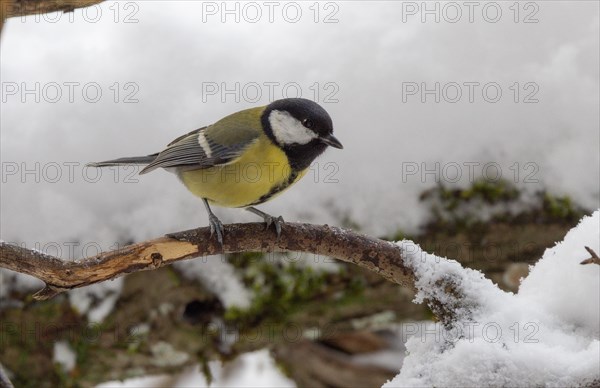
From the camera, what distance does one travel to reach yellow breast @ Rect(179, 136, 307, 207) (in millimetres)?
1978

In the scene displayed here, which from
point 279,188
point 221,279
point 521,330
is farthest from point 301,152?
point 521,330

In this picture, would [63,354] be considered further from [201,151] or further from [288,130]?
[288,130]

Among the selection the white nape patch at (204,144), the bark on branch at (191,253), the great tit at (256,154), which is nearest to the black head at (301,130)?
the great tit at (256,154)

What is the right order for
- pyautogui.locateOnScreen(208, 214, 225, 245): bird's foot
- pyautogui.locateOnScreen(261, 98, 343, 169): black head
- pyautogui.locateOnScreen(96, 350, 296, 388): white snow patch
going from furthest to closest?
1. pyautogui.locateOnScreen(96, 350, 296, 388): white snow patch
2. pyautogui.locateOnScreen(261, 98, 343, 169): black head
3. pyautogui.locateOnScreen(208, 214, 225, 245): bird's foot

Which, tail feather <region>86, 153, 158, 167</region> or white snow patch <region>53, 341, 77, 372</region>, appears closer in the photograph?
tail feather <region>86, 153, 158, 167</region>

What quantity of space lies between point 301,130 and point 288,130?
0.05 metres

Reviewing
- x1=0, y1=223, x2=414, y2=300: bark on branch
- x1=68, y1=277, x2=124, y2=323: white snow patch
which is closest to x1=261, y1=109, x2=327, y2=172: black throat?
x1=0, y1=223, x2=414, y2=300: bark on branch

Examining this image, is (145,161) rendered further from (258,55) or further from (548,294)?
(548,294)

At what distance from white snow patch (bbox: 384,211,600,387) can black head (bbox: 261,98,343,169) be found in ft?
1.85

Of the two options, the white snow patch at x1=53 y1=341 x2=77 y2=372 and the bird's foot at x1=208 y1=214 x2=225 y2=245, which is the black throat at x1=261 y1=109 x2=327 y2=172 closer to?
the bird's foot at x1=208 y1=214 x2=225 y2=245

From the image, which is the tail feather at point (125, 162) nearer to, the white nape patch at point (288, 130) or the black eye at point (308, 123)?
the white nape patch at point (288, 130)

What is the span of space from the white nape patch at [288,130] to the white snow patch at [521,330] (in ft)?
1.91

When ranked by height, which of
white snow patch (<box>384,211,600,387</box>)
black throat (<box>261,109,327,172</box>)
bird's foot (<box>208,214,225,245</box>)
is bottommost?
white snow patch (<box>384,211,600,387</box>)

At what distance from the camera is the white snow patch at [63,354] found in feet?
7.80
